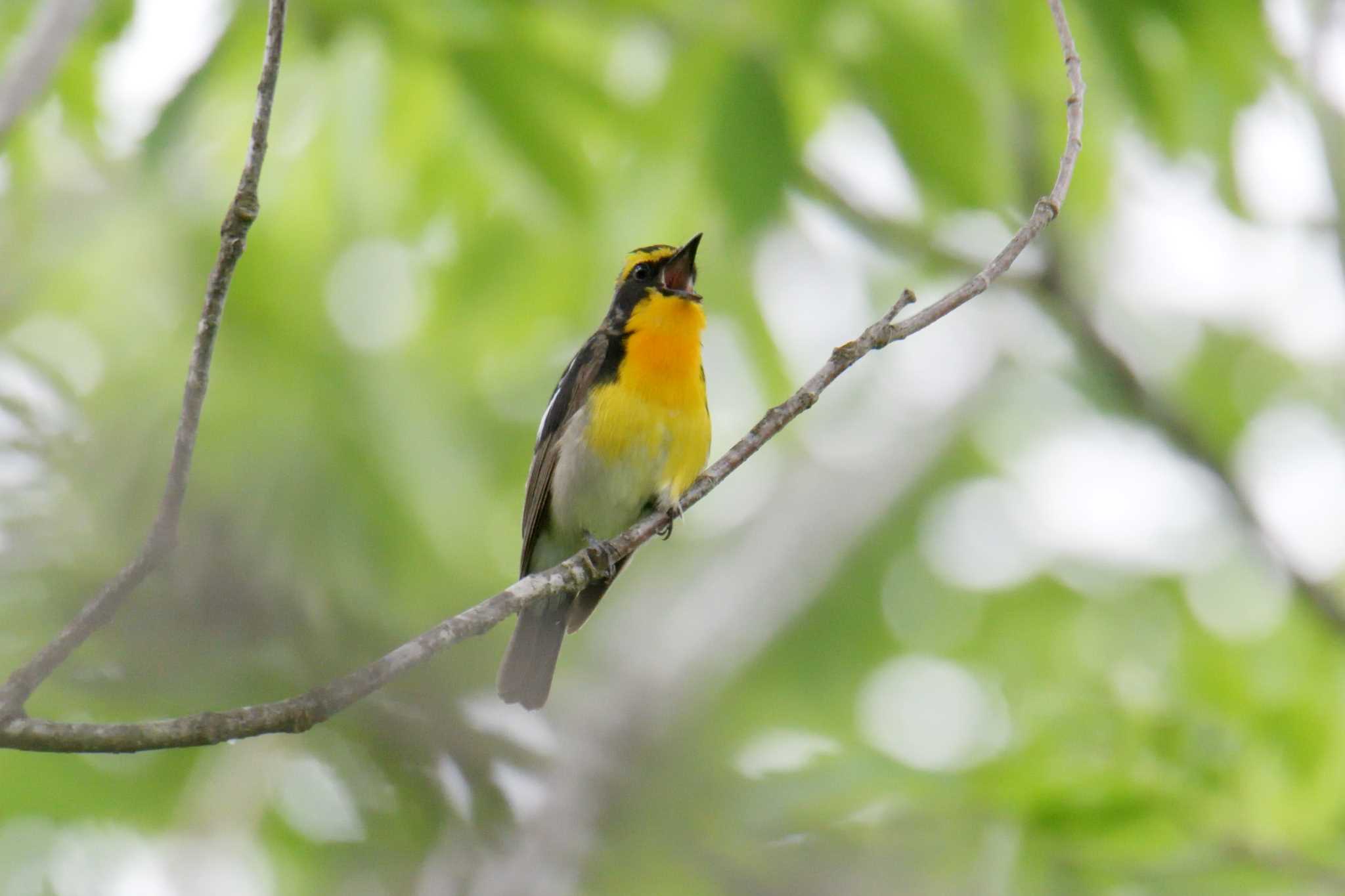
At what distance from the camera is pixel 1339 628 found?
6.06 meters

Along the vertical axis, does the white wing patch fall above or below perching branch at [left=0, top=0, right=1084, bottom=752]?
above

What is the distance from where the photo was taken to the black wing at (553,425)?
6.73m

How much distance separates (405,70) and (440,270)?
1.20 m

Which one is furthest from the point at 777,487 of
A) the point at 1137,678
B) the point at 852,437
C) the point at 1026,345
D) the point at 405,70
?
the point at 405,70

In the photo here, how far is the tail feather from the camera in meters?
6.50

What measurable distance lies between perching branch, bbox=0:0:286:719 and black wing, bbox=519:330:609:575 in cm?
356

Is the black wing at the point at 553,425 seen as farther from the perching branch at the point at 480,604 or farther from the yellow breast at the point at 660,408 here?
the perching branch at the point at 480,604

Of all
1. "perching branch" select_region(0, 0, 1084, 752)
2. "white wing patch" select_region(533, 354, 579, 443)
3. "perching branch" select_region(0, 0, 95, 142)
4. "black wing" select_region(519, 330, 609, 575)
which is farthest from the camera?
"white wing patch" select_region(533, 354, 579, 443)

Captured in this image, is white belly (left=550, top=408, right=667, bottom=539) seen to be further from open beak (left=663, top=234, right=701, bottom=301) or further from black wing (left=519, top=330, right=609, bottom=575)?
open beak (left=663, top=234, right=701, bottom=301)

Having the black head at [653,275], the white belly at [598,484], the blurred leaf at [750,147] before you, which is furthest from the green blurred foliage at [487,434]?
the white belly at [598,484]

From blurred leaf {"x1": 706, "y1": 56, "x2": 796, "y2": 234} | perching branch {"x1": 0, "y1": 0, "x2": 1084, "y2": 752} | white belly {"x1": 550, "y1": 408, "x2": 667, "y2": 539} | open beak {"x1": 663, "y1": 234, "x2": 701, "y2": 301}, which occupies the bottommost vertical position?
perching branch {"x1": 0, "y1": 0, "x2": 1084, "y2": 752}

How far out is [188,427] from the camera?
9.87 feet

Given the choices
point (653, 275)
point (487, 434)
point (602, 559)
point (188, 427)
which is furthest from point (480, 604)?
point (487, 434)

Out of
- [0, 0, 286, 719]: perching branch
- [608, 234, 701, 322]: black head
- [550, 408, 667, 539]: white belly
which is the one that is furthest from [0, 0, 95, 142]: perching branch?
[608, 234, 701, 322]: black head
